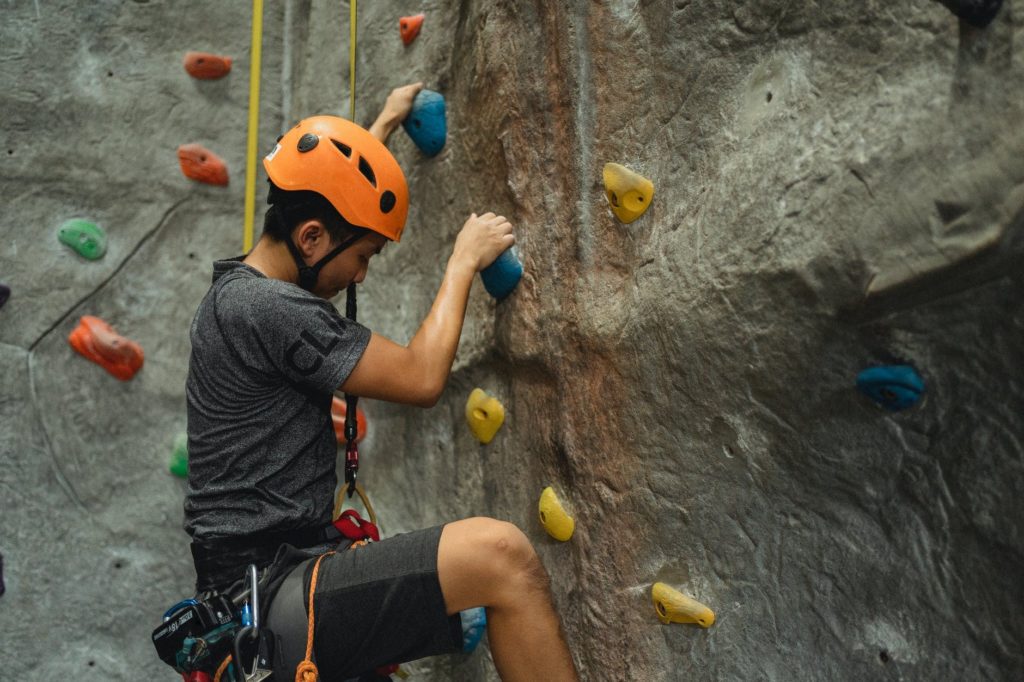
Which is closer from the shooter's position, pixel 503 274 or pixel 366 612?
pixel 366 612

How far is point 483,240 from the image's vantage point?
6.60 ft

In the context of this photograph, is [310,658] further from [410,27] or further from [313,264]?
[410,27]

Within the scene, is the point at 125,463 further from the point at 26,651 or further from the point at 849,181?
the point at 849,181

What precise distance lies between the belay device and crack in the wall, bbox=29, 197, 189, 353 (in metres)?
1.32

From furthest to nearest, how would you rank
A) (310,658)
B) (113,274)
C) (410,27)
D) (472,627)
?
(113,274)
(410,27)
(472,627)
(310,658)

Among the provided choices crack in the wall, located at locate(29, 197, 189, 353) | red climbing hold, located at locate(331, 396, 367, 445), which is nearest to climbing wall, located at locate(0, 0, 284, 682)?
crack in the wall, located at locate(29, 197, 189, 353)

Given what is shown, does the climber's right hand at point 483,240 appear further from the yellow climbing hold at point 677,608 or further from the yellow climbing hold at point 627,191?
the yellow climbing hold at point 677,608

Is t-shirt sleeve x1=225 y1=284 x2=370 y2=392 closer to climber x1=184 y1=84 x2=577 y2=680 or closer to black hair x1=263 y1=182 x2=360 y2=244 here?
climber x1=184 y1=84 x2=577 y2=680

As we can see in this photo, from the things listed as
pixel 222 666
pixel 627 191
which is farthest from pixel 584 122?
pixel 222 666

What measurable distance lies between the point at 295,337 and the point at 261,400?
165mm

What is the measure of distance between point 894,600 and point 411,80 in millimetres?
1695

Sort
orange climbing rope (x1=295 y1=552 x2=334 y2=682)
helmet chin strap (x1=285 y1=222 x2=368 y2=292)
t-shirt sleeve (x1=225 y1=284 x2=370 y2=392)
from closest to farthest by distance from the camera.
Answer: orange climbing rope (x1=295 y1=552 x2=334 y2=682), t-shirt sleeve (x1=225 y1=284 x2=370 y2=392), helmet chin strap (x1=285 y1=222 x2=368 y2=292)

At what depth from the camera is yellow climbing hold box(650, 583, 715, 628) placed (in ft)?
5.73

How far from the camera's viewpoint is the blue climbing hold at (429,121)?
2.33 metres
